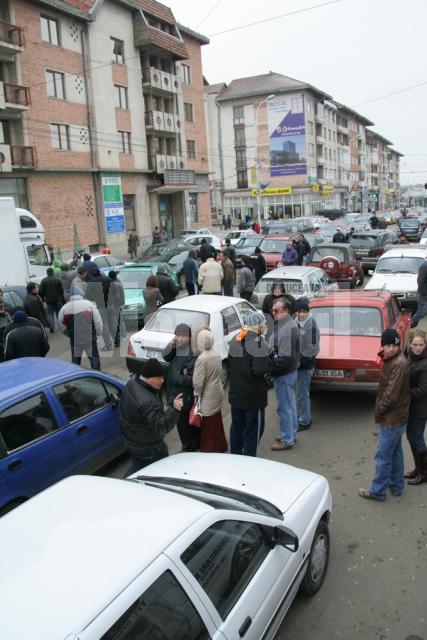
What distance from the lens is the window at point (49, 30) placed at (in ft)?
96.5

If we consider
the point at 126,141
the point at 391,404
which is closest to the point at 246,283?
the point at 391,404

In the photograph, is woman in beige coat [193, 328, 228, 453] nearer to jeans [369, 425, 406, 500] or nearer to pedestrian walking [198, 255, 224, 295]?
jeans [369, 425, 406, 500]

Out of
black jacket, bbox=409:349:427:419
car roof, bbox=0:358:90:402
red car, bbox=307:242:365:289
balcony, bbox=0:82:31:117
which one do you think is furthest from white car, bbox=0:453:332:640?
balcony, bbox=0:82:31:117

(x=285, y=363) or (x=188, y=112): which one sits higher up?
(x=188, y=112)

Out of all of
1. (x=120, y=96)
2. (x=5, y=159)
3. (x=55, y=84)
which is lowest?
(x=5, y=159)

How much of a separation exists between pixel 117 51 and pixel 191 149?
10.4 m

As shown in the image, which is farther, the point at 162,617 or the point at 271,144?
the point at 271,144

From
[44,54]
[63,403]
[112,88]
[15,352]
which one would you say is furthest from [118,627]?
[112,88]

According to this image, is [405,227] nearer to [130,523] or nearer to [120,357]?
[120,357]

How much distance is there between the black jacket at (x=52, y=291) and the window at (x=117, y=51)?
26.0m

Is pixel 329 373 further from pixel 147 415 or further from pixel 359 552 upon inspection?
pixel 147 415

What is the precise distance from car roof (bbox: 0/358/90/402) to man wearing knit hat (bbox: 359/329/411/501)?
317 cm

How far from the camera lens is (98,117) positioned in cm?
3303

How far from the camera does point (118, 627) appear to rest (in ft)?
7.70
